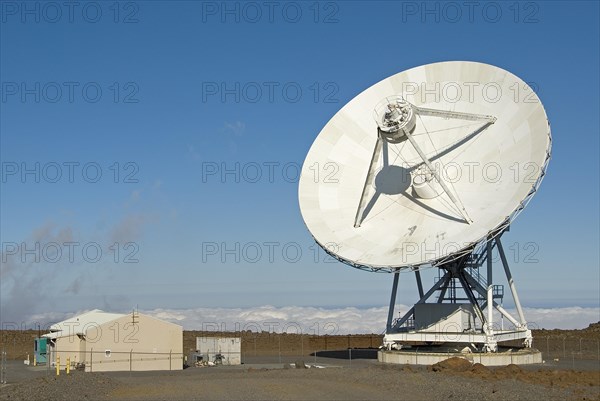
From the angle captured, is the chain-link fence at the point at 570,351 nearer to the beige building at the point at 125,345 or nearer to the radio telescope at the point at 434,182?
the radio telescope at the point at 434,182

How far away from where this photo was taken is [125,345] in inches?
1950

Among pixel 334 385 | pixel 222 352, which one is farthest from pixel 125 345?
pixel 334 385

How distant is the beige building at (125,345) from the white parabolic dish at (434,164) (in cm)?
1309

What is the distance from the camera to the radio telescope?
4200 centimetres

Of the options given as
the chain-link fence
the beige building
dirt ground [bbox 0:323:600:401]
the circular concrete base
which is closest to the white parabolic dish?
dirt ground [bbox 0:323:600:401]

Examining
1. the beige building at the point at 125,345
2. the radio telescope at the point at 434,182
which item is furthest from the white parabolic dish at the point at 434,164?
the beige building at the point at 125,345

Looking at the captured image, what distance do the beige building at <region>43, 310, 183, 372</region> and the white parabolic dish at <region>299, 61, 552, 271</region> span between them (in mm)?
13094

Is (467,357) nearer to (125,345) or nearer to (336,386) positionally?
(336,386)

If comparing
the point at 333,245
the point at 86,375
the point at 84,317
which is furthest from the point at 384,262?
the point at 84,317

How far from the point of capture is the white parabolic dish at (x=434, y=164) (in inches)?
1640

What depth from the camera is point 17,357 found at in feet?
220

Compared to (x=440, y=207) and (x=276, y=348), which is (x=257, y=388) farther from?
(x=276, y=348)

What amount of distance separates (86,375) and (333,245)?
15.3 metres

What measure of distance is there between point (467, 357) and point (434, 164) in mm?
12056
